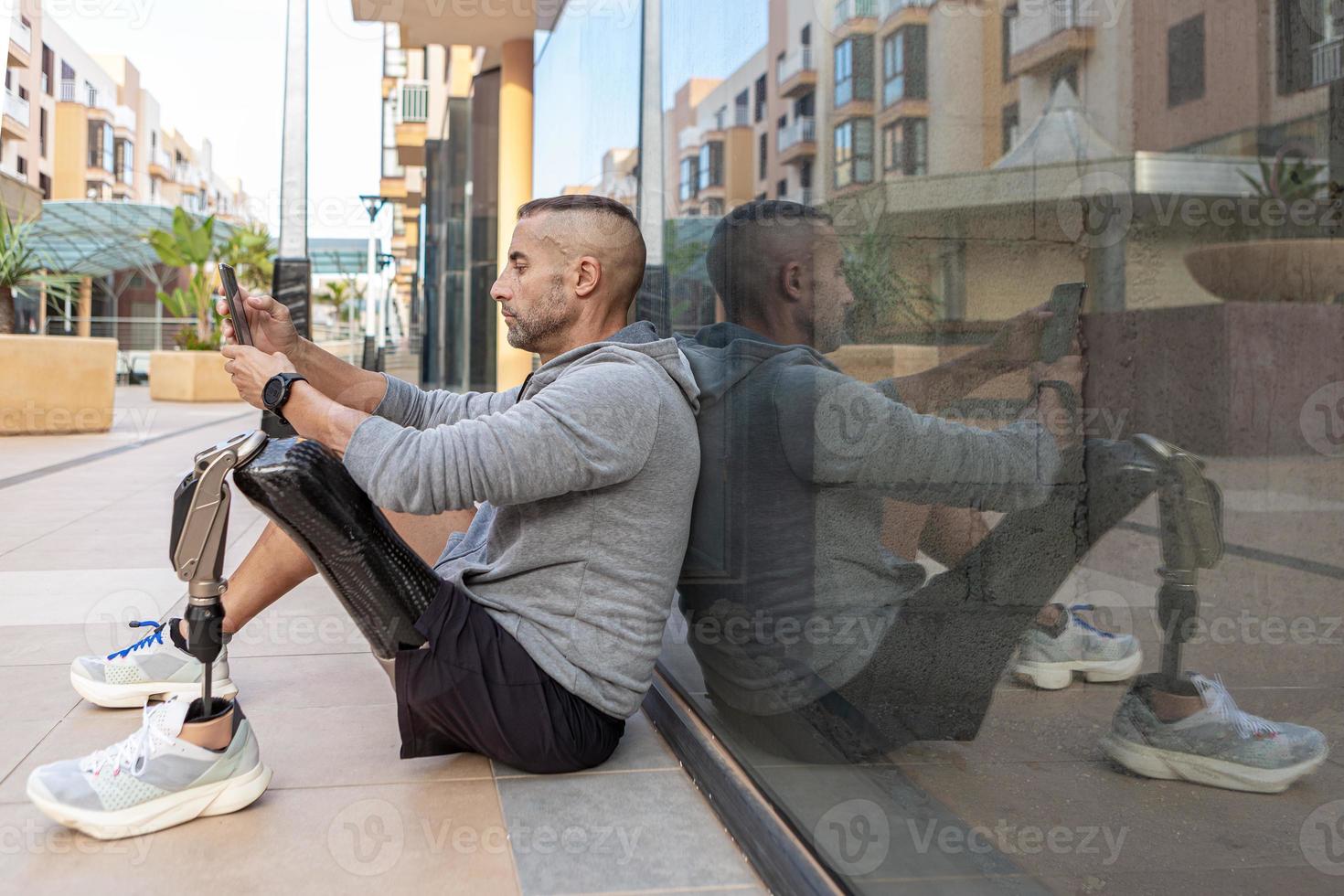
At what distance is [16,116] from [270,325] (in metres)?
40.3

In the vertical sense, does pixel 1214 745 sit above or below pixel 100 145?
below

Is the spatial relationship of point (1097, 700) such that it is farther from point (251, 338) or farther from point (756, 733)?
point (251, 338)

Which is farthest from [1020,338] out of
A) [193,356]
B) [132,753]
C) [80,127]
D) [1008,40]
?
[80,127]

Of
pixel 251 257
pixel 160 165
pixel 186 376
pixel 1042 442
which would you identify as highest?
pixel 160 165

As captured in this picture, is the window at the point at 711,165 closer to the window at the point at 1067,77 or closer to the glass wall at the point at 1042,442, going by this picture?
the glass wall at the point at 1042,442

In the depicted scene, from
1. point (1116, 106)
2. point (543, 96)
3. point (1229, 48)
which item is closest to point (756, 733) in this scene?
point (1116, 106)

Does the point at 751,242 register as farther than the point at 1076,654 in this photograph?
Yes

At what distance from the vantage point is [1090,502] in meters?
1.13

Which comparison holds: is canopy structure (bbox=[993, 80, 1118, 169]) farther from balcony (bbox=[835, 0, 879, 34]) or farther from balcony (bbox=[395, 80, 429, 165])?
balcony (bbox=[395, 80, 429, 165])

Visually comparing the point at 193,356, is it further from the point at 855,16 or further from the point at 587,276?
the point at 855,16

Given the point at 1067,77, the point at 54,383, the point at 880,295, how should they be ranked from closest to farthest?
the point at 1067,77 < the point at 880,295 < the point at 54,383

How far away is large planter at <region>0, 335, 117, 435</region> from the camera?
9.65 meters

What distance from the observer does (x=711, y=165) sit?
99.7 inches

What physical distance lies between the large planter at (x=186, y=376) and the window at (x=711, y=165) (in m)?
16.4
